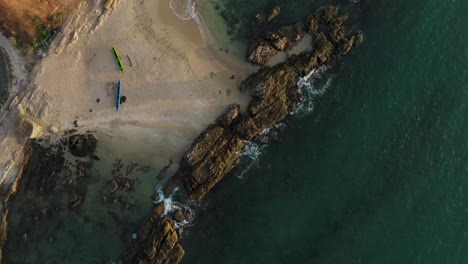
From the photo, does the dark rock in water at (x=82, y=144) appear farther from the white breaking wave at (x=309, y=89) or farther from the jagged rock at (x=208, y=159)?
the white breaking wave at (x=309, y=89)

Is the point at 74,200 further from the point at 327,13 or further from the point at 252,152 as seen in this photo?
the point at 327,13

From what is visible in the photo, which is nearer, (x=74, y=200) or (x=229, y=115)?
(x=229, y=115)

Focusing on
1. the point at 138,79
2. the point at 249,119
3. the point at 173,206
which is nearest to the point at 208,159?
the point at 249,119

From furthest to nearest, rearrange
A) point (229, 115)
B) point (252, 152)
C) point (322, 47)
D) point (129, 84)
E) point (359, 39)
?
point (359, 39) → point (322, 47) → point (252, 152) → point (129, 84) → point (229, 115)

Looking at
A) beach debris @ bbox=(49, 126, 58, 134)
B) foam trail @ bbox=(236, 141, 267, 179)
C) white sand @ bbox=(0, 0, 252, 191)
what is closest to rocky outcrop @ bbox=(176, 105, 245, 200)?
foam trail @ bbox=(236, 141, 267, 179)

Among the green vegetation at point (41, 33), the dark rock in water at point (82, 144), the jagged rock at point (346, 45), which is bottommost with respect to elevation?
the dark rock in water at point (82, 144)

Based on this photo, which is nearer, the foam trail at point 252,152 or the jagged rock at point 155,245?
the jagged rock at point 155,245

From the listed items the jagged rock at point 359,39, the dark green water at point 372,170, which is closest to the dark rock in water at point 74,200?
the dark green water at point 372,170
